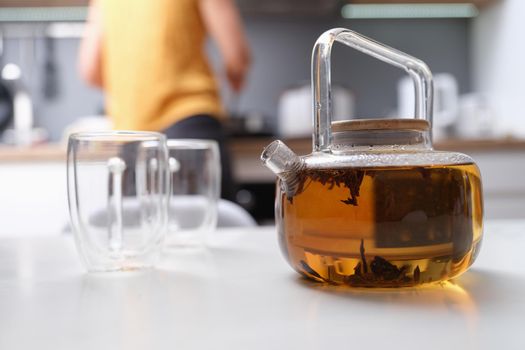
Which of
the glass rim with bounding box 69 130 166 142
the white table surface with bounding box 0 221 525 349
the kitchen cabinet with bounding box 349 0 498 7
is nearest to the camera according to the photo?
the white table surface with bounding box 0 221 525 349

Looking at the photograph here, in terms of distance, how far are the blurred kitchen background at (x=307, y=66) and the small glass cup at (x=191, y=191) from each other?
1.67 metres

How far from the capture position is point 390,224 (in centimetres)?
40

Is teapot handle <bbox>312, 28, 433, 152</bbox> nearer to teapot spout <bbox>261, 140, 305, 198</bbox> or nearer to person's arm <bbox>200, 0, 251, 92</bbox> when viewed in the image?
teapot spout <bbox>261, 140, 305, 198</bbox>

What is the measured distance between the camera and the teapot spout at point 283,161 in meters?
0.41

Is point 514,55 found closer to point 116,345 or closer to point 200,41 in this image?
point 200,41

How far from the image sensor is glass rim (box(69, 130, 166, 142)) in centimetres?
51

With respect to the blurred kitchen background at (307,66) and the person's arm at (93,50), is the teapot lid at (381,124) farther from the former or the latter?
the blurred kitchen background at (307,66)

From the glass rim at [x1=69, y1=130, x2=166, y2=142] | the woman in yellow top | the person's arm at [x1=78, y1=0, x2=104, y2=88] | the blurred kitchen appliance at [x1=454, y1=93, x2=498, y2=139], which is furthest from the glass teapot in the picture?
the blurred kitchen appliance at [x1=454, y1=93, x2=498, y2=139]

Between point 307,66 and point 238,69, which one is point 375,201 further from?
point 307,66

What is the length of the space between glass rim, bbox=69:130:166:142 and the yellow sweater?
1053 millimetres

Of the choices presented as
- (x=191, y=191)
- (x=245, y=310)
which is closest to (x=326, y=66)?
(x=245, y=310)

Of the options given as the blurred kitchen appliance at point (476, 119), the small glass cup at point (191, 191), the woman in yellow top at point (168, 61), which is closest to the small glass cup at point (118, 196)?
the small glass cup at point (191, 191)

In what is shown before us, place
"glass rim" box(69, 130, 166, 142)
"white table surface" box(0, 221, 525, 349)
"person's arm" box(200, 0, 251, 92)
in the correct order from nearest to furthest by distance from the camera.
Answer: "white table surface" box(0, 221, 525, 349), "glass rim" box(69, 130, 166, 142), "person's arm" box(200, 0, 251, 92)

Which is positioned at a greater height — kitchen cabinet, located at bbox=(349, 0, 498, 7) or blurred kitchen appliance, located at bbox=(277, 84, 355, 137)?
kitchen cabinet, located at bbox=(349, 0, 498, 7)
